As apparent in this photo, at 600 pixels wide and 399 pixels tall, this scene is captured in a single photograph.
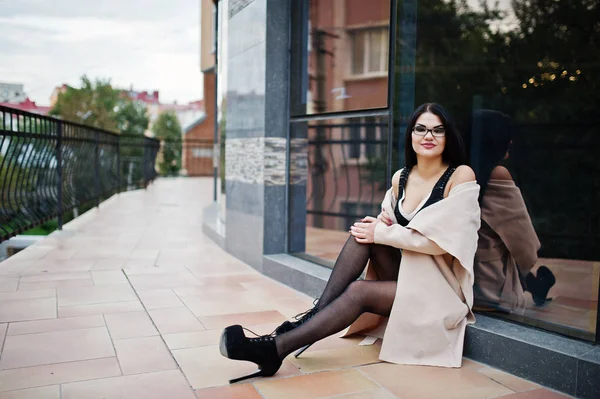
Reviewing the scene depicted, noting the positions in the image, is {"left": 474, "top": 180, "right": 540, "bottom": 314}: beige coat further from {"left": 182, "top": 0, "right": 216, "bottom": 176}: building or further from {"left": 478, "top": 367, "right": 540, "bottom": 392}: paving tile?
{"left": 182, "top": 0, "right": 216, "bottom": 176}: building

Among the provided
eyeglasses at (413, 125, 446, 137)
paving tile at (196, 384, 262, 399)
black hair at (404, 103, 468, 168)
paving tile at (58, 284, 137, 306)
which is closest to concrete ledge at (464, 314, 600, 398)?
black hair at (404, 103, 468, 168)

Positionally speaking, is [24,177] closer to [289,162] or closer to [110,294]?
[110,294]

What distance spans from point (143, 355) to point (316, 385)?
0.81 metres

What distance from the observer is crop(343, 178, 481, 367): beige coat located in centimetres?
223

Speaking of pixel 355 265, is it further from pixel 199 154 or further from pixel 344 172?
pixel 199 154

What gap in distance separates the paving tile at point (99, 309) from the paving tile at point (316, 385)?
1.31 meters

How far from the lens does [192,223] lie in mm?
7047

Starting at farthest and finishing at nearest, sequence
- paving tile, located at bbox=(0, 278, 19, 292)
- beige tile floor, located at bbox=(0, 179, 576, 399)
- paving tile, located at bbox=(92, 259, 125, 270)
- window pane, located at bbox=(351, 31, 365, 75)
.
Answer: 1. paving tile, located at bbox=(92, 259, 125, 270)
2. window pane, located at bbox=(351, 31, 365, 75)
3. paving tile, located at bbox=(0, 278, 19, 292)
4. beige tile floor, located at bbox=(0, 179, 576, 399)

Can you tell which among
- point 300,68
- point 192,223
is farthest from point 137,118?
point 300,68

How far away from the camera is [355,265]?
7.94 ft

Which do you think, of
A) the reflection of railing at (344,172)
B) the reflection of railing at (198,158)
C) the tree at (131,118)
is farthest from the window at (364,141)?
the tree at (131,118)

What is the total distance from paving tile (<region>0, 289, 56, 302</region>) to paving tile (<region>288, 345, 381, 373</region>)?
1.83 m

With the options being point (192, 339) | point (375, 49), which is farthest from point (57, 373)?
point (375, 49)

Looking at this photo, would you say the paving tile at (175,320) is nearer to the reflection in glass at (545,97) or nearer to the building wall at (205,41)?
the reflection in glass at (545,97)
